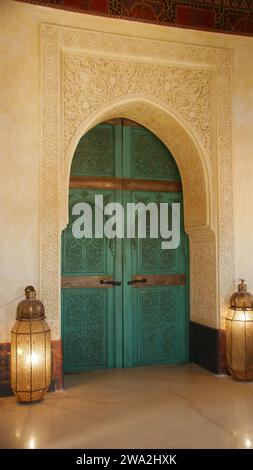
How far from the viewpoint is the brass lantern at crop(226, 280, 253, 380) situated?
3.53m

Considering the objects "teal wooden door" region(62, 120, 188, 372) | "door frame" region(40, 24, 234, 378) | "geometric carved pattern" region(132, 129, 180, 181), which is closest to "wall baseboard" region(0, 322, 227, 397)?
"door frame" region(40, 24, 234, 378)

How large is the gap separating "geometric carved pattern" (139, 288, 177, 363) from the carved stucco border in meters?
0.26

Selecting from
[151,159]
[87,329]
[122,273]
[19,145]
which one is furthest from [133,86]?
[87,329]

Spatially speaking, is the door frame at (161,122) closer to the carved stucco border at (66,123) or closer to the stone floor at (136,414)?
the carved stucco border at (66,123)

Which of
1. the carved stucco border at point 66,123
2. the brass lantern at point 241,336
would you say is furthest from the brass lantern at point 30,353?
the brass lantern at point 241,336

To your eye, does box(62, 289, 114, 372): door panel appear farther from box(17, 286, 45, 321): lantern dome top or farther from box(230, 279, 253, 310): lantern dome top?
box(230, 279, 253, 310): lantern dome top

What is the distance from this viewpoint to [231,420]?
2730mm

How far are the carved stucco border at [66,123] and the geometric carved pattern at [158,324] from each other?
0.26m

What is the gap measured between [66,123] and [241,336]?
218cm

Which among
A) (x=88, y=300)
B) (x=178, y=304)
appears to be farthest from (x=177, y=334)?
(x=88, y=300)

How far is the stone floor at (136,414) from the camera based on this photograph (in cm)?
243

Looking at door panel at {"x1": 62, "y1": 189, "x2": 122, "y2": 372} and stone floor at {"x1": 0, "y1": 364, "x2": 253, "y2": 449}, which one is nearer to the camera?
stone floor at {"x1": 0, "y1": 364, "x2": 253, "y2": 449}
